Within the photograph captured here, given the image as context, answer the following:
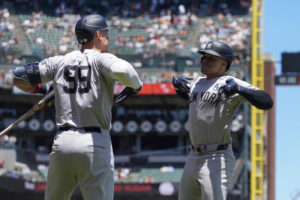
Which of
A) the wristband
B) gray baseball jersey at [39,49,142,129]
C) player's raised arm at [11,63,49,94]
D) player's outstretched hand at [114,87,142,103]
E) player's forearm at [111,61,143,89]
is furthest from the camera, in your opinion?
the wristband

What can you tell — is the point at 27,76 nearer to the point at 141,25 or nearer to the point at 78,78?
the point at 78,78

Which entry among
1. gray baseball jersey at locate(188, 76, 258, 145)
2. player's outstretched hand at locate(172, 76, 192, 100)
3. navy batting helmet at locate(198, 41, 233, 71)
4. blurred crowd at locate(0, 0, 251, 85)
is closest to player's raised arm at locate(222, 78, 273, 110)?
gray baseball jersey at locate(188, 76, 258, 145)

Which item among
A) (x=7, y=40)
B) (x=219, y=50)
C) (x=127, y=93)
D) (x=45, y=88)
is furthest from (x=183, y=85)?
(x=7, y=40)

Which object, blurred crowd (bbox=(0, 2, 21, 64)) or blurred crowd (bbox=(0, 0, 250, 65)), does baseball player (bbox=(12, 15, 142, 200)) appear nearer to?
blurred crowd (bbox=(0, 0, 250, 65))

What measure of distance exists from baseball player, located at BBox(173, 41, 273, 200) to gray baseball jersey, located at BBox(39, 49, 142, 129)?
99 cm

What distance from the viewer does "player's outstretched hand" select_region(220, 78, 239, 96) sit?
5.24 meters

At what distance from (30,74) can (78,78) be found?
15.9 inches

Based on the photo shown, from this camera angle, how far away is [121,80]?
180 inches

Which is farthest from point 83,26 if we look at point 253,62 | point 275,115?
point 275,115

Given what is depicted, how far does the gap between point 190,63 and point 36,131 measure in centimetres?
678

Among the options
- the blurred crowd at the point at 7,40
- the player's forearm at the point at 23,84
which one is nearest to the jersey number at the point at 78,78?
the player's forearm at the point at 23,84

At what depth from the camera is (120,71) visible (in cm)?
452

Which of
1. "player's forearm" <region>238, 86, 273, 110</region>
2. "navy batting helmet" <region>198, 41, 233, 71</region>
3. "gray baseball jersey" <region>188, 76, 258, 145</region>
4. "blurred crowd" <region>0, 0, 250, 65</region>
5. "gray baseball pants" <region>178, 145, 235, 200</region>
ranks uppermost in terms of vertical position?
"blurred crowd" <region>0, 0, 250, 65</region>

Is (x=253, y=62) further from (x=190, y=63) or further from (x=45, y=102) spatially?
(x=45, y=102)
